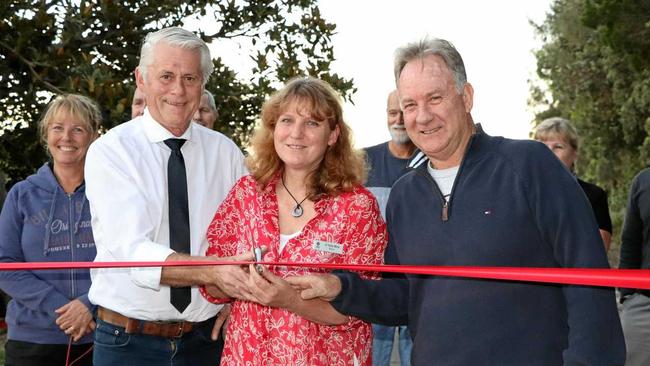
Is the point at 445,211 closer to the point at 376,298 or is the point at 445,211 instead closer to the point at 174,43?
the point at 376,298

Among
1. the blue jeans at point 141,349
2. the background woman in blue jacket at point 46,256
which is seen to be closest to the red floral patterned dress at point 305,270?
the blue jeans at point 141,349

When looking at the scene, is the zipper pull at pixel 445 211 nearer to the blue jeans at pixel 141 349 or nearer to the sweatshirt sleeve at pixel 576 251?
the sweatshirt sleeve at pixel 576 251

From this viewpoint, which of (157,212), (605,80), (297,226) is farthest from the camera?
(605,80)

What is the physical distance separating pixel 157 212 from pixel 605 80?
34.5 metres

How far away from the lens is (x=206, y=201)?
4.09 meters

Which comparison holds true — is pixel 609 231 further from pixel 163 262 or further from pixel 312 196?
pixel 163 262

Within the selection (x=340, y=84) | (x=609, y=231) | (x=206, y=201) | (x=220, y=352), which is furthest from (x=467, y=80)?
(x=340, y=84)

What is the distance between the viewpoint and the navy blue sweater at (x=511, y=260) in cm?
301

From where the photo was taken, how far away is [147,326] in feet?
12.8

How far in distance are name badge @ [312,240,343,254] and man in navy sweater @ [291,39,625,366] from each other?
0.38ft

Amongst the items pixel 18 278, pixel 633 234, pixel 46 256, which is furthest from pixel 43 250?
pixel 633 234

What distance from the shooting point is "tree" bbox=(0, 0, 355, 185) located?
8.35 meters

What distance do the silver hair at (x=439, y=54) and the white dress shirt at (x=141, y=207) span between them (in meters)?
1.15

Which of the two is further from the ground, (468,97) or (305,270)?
(468,97)
